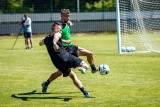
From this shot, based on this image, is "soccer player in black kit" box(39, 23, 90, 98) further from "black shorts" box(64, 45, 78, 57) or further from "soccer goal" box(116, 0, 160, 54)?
"soccer goal" box(116, 0, 160, 54)

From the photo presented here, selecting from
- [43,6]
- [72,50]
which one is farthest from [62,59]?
[43,6]

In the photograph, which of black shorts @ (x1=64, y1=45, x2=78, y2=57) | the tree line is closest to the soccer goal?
black shorts @ (x1=64, y1=45, x2=78, y2=57)

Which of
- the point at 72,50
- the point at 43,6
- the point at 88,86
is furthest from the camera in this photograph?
the point at 43,6

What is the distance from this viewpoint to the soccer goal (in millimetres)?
22547

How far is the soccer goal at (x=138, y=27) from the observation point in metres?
22.5

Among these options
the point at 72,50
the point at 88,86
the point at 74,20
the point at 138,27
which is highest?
the point at 72,50

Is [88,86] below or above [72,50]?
below

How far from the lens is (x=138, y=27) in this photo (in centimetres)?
2295

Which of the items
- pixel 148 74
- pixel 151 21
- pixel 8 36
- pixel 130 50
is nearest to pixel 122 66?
pixel 148 74

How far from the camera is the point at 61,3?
41.7 meters

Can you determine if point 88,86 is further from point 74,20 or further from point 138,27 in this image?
point 74,20

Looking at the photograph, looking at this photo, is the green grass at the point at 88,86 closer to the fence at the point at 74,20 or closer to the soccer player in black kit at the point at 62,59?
the soccer player in black kit at the point at 62,59

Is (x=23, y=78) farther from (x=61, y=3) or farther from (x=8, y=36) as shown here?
(x=61, y=3)

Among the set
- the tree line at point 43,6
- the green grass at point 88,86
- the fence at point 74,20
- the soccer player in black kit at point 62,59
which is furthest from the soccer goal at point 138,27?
the tree line at point 43,6
